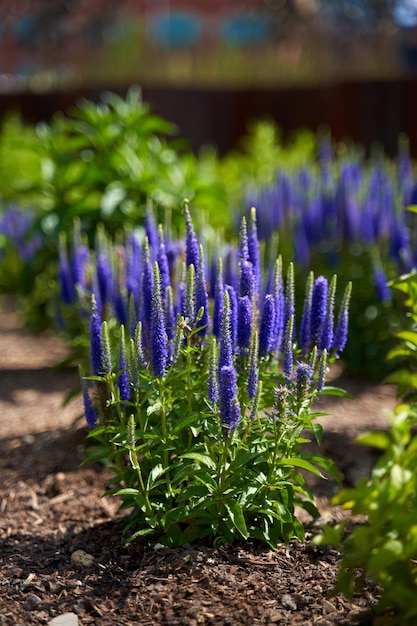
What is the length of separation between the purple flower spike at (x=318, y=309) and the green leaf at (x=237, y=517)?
73 cm

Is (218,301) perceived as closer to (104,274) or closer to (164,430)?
(164,430)

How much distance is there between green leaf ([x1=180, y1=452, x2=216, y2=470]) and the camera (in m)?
2.85

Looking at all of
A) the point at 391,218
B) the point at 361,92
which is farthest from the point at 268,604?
the point at 361,92

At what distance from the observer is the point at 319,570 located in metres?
3.07

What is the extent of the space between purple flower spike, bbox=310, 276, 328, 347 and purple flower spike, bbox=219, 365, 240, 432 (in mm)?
579

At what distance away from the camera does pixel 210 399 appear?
272 cm

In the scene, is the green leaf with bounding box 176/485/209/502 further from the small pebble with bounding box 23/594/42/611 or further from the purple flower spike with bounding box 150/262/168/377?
the small pebble with bounding box 23/594/42/611

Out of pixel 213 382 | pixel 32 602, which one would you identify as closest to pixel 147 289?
pixel 213 382

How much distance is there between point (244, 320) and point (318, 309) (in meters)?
0.34

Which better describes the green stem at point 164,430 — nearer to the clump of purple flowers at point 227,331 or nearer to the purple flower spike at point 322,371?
the clump of purple flowers at point 227,331

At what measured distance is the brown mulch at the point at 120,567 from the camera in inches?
110

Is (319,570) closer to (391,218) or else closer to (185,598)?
(185,598)

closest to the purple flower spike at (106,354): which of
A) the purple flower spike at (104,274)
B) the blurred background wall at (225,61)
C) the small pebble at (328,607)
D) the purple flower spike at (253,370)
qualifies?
the purple flower spike at (253,370)

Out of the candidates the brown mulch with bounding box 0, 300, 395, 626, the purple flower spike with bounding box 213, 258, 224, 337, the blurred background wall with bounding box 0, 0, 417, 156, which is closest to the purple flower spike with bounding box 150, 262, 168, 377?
the purple flower spike with bounding box 213, 258, 224, 337
